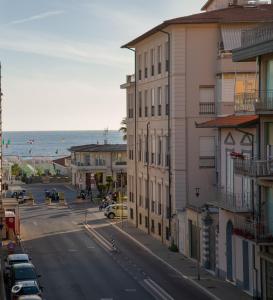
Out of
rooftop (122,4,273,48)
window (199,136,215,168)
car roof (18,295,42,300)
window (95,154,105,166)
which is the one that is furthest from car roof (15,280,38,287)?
→ window (95,154,105,166)

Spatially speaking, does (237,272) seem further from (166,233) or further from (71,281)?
(166,233)

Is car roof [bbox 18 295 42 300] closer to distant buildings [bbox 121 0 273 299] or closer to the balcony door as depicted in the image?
distant buildings [bbox 121 0 273 299]

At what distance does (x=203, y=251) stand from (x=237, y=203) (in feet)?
22.7

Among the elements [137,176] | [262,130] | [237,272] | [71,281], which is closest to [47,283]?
[71,281]

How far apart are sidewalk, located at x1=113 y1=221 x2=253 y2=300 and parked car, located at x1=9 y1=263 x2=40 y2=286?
8.16 metres

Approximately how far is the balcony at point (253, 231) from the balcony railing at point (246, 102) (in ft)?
17.3

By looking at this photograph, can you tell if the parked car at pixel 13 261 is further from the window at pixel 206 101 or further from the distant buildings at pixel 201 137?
the window at pixel 206 101

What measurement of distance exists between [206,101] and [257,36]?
17.4 metres

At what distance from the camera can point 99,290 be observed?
3928cm

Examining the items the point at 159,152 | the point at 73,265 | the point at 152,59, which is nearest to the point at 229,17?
the point at 152,59

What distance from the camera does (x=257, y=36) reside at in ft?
118

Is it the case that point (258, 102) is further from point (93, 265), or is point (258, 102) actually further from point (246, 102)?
point (93, 265)

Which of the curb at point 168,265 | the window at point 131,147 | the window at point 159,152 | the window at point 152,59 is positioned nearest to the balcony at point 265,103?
the curb at point 168,265

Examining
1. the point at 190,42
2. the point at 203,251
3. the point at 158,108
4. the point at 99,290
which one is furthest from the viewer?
the point at 158,108
